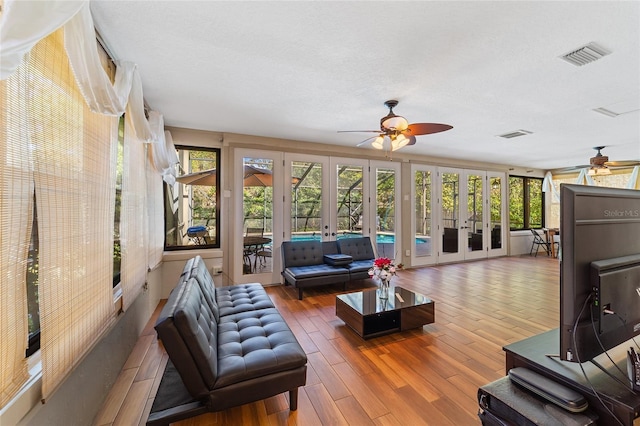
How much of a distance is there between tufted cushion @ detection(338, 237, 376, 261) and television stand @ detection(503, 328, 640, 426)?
12.3 feet

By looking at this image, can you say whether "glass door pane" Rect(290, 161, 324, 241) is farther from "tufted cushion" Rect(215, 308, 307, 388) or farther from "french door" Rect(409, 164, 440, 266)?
"tufted cushion" Rect(215, 308, 307, 388)

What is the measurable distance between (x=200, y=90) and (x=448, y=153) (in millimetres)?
5284

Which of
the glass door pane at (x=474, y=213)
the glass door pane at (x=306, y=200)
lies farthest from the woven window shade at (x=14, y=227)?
the glass door pane at (x=474, y=213)

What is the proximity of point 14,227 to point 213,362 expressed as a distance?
3.69ft

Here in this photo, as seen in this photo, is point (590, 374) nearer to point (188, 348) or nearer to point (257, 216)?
point (188, 348)

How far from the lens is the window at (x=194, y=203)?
4.20 m

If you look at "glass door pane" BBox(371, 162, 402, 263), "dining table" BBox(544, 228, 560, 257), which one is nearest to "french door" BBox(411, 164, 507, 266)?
"glass door pane" BBox(371, 162, 402, 263)

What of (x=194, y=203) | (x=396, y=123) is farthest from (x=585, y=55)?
(x=194, y=203)

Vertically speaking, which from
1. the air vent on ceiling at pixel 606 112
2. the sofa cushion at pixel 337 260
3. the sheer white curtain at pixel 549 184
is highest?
the air vent on ceiling at pixel 606 112

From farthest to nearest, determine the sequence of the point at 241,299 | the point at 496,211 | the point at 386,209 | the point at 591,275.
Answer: the point at 496,211
the point at 386,209
the point at 241,299
the point at 591,275

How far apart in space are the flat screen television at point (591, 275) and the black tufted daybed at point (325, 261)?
3390 millimetres

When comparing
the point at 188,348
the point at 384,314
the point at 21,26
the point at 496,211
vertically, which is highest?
the point at 21,26

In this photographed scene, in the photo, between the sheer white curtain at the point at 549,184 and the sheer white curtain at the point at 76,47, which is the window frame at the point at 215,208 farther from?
the sheer white curtain at the point at 549,184

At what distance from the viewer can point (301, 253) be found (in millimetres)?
4562
